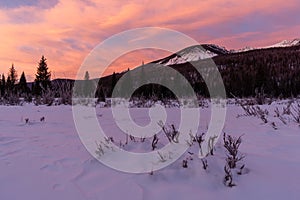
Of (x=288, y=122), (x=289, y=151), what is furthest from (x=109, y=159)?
(x=288, y=122)

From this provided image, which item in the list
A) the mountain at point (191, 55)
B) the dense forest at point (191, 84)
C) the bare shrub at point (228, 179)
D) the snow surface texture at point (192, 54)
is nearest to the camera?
the bare shrub at point (228, 179)

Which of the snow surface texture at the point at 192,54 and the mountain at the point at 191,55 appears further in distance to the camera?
the mountain at the point at 191,55

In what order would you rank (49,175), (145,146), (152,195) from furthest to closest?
(145,146) < (49,175) < (152,195)

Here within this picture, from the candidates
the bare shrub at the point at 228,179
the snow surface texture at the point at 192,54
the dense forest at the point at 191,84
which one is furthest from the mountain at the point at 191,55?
the bare shrub at the point at 228,179

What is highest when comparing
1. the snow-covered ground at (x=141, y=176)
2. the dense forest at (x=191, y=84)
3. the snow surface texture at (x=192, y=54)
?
the snow surface texture at (x=192, y=54)

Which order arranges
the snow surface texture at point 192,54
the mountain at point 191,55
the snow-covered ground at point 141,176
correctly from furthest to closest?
the mountain at point 191,55 < the snow surface texture at point 192,54 < the snow-covered ground at point 141,176

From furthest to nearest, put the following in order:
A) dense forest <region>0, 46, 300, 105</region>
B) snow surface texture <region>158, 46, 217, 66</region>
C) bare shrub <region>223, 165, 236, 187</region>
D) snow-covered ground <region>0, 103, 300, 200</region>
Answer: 1. snow surface texture <region>158, 46, 217, 66</region>
2. dense forest <region>0, 46, 300, 105</region>
3. bare shrub <region>223, 165, 236, 187</region>
4. snow-covered ground <region>0, 103, 300, 200</region>

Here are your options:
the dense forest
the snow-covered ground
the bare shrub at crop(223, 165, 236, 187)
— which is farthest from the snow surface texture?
the bare shrub at crop(223, 165, 236, 187)

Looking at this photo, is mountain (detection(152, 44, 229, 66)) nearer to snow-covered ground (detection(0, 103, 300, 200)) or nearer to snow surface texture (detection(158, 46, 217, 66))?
snow surface texture (detection(158, 46, 217, 66))

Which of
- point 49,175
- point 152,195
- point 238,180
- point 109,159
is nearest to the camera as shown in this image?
point 152,195

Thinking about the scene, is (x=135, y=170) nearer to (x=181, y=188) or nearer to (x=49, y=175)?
(x=181, y=188)

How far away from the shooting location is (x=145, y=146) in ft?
11.8

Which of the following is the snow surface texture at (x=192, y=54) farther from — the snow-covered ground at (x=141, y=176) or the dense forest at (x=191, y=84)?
the snow-covered ground at (x=141, y=176)

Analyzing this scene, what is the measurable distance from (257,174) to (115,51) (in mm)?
3635
